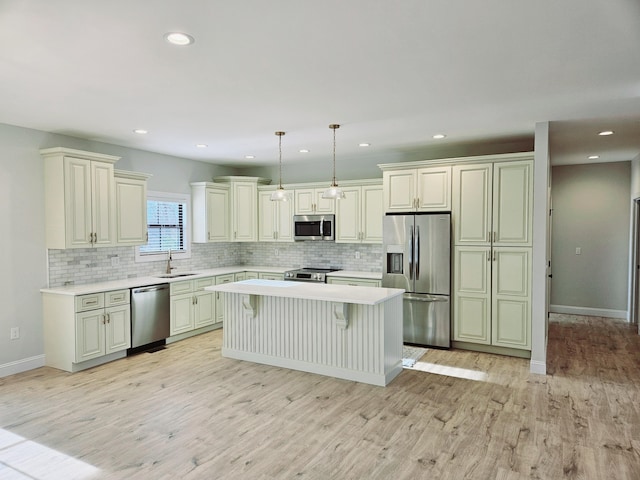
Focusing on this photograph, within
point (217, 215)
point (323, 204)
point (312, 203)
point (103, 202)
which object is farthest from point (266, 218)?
point (103, 202)

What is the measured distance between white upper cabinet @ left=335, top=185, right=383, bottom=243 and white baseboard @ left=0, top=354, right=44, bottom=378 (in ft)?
13.2

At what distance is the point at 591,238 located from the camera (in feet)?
23.9

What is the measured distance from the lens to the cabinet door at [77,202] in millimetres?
4625

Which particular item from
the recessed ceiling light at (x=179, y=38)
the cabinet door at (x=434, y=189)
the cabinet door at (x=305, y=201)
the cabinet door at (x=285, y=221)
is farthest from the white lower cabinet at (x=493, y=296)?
the recessed ceiling light at (x=179, y=38)

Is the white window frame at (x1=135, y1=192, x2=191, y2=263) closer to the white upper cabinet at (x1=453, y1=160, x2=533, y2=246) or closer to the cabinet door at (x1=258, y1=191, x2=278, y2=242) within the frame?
the cabinet door at (x1=258, y1=191, x2=278, y2=242)

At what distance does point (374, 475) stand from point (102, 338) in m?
3.50

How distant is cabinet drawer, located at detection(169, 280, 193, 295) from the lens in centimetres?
559

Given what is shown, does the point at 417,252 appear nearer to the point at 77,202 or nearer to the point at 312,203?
the point at 312,203

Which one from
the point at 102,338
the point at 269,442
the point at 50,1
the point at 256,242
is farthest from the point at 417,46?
the point at 256,242

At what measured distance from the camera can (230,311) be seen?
5.02 metres

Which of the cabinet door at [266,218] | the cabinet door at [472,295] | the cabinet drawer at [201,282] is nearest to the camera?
the cabinet door at [472,295]

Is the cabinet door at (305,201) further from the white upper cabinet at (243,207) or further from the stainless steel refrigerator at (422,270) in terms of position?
the stainless steel refrigerator at (422,270)

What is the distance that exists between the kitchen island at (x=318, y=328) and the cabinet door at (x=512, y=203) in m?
1.57

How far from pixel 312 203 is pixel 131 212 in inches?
102
